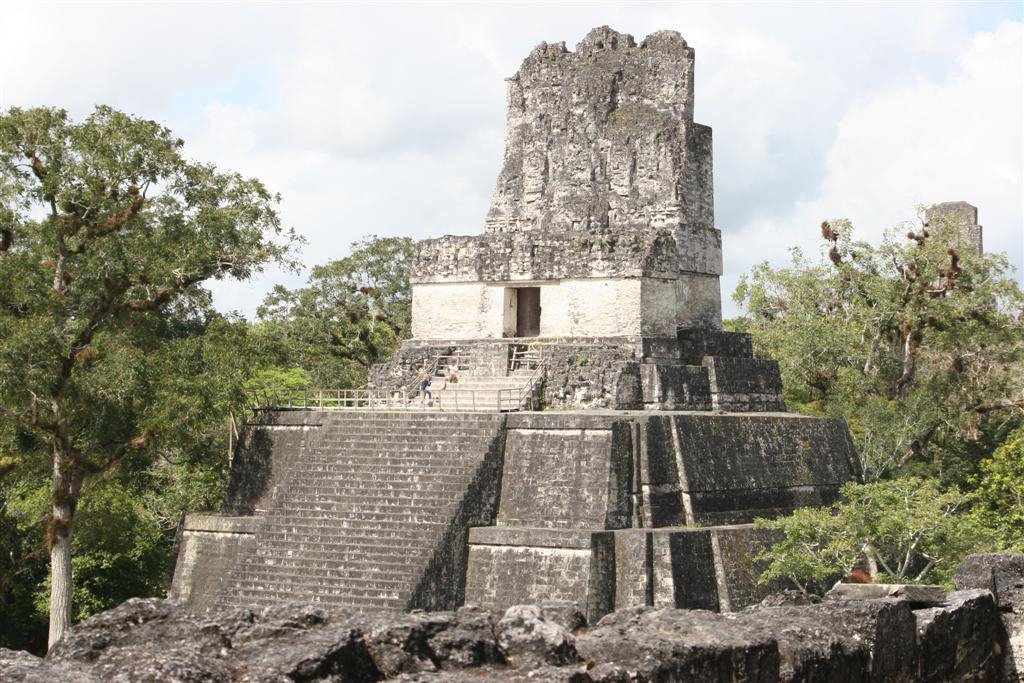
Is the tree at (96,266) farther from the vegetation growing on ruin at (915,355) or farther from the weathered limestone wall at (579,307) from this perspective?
the vegetation growing on ruin at (915,355)

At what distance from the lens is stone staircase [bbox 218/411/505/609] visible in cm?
1498

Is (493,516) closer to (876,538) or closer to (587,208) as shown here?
(876,538)

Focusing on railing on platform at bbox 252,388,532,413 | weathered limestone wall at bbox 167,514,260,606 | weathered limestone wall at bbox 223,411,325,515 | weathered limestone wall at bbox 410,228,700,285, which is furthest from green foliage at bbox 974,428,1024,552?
weathered limestone wall at bbox 167,514,260,606

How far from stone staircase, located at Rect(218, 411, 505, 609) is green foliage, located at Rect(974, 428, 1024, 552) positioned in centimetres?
905

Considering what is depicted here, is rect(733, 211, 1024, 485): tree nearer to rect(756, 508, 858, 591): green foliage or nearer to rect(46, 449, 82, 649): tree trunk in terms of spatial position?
rect(756, 508, 858, 591): green foliage

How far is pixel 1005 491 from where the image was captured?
74.5 feet

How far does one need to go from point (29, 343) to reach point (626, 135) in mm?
8377

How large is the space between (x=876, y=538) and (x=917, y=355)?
1044 centimetres

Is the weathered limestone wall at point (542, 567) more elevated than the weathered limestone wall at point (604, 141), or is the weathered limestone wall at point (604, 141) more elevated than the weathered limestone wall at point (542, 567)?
the weathered limestone wall at point (604, 141)

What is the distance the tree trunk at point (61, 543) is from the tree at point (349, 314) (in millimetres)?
10254

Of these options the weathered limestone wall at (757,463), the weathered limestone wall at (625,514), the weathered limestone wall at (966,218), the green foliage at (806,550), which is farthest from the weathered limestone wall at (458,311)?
the weathered limestone wall at (966,218)

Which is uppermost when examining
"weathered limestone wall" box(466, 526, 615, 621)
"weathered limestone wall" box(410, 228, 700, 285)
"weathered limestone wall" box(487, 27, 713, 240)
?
→ "weathered limestone wall" box(487, 27, 713, 240)

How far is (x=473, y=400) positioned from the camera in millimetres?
17531

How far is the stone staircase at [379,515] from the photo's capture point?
1498cm
